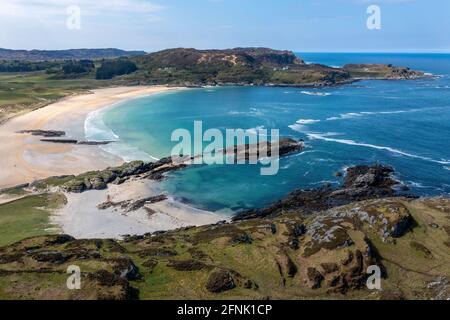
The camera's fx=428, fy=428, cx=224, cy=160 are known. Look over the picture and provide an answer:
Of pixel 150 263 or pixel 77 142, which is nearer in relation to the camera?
pixel 150 263

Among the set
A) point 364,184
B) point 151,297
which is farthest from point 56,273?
point 364,184

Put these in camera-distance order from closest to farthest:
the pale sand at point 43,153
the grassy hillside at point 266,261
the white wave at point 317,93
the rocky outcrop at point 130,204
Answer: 1. the grassy hillside at point 266,261
2. the rocky outcrop at point 130,204
3. the pale sand at point 43,153
4. the white wave at point 317,93

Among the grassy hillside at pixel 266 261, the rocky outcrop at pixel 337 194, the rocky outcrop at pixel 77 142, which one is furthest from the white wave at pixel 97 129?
the grassy hillside at pixel 266 261

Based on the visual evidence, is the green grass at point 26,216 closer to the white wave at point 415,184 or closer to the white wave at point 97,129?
the white wave at point 97,129

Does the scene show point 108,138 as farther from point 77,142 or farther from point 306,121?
point 306,121

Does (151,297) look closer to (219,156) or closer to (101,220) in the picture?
→ (101,220)

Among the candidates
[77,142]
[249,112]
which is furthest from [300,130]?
[77,142]
